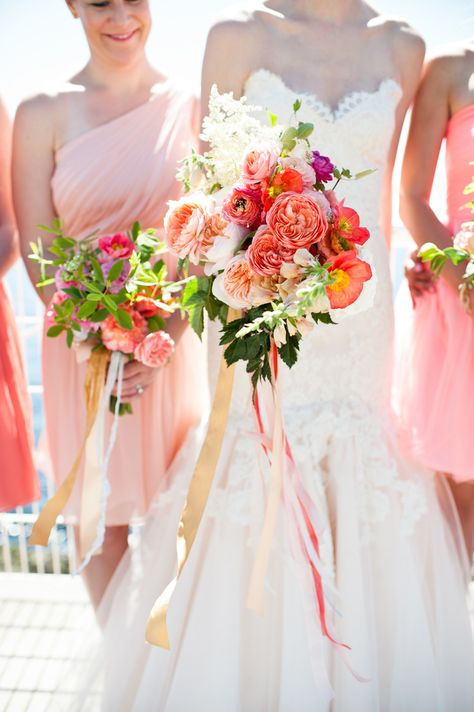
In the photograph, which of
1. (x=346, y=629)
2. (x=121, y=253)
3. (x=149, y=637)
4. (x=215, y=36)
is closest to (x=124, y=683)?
(x=149, y=637)

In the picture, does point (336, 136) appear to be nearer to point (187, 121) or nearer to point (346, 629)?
point (187, 121)

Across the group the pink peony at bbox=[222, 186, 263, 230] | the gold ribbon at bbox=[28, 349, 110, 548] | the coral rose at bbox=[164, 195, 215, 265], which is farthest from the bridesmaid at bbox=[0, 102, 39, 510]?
the pink peony at bbox=[222, 186, 263, 230]

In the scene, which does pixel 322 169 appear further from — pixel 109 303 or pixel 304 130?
pixel 109 303

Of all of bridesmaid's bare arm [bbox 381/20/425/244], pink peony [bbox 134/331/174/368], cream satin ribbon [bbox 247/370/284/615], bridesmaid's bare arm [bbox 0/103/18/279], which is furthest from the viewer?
bridesmaid's bare arm [bbox 0/103/18/279]

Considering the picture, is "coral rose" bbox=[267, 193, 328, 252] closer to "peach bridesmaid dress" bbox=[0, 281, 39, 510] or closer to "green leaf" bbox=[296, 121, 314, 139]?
"green leaf" bbox=[296, 121, 314, 139]

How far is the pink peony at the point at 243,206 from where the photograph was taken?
141cm

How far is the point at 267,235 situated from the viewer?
1354 mm

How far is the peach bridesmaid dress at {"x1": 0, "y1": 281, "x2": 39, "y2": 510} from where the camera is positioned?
2342 millimetres

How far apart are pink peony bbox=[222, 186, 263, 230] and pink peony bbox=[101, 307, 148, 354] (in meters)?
0.60

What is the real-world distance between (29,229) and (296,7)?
1.05 meters

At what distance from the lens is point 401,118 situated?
2080 millimetres

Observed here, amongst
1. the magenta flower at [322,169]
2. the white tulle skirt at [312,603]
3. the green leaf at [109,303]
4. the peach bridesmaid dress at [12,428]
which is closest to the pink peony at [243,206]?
the magenta flower at [322,169]

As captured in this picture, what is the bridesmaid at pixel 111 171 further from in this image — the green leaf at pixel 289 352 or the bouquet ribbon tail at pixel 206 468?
the green leaf at pixel 289 352

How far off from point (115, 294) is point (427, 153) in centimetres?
107
